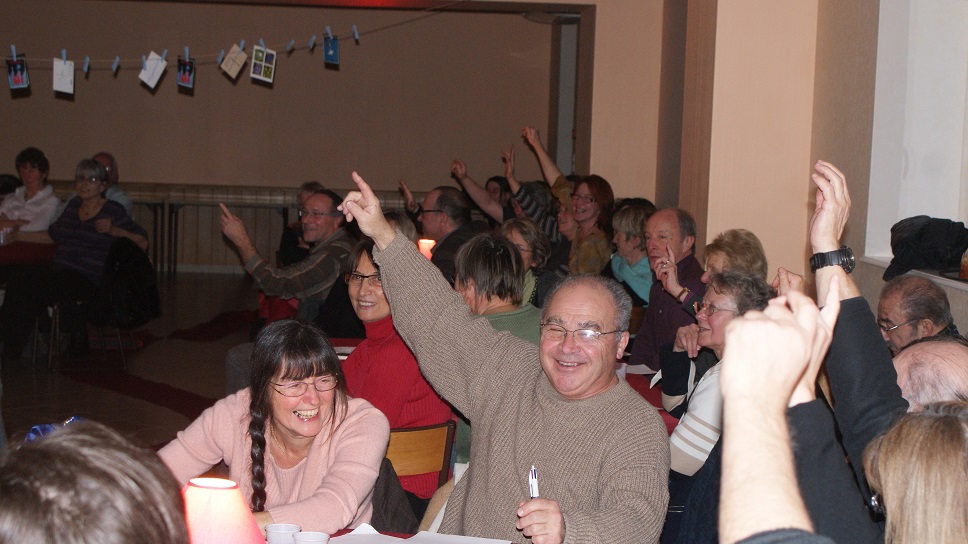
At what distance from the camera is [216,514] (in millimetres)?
1476

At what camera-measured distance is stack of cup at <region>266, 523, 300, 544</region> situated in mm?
1755

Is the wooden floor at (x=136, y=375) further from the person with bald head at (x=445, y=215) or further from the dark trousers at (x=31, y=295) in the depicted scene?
the person with bald head at (x=445, y=215)

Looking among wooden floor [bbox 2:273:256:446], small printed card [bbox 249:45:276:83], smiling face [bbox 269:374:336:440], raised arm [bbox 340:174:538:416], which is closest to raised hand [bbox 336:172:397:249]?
raised arm [bbox 340:174:538:416]

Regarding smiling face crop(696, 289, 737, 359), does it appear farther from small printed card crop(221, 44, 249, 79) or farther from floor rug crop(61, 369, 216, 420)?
small printed card crop(221, 44, 249, 79)

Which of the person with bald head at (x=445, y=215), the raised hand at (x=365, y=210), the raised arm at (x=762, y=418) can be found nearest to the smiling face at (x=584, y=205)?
the person with bald head at (x=445, y=215)

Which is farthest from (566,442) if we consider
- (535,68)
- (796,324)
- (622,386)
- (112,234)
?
(535,68)

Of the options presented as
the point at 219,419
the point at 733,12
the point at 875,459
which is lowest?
the point at 219,419

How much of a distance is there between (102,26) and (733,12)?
9.10m

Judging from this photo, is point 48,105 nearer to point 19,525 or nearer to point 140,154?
point 140,154

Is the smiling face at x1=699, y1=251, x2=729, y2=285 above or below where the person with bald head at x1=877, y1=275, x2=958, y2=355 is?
above

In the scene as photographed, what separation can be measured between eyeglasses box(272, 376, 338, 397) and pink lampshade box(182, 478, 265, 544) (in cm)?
86

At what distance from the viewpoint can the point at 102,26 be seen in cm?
1188

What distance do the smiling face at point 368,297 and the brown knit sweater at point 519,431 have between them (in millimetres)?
819

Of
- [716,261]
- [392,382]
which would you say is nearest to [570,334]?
[392,382]
